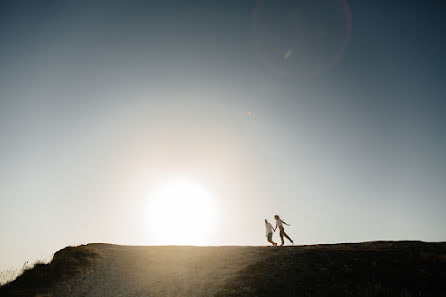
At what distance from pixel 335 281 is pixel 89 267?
625 inches

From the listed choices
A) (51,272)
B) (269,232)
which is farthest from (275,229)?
(51,272)

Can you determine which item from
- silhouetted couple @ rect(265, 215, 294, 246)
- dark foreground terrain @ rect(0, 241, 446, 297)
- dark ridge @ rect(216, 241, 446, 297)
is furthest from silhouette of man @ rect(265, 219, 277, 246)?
dark ridge @ rect(216, 241, 446, 297)

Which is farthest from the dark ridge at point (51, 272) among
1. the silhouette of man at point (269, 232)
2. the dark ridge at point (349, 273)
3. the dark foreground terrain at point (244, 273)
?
the silhouette of man at point (269, 232)

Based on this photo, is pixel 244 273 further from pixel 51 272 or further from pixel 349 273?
pixel 51 272

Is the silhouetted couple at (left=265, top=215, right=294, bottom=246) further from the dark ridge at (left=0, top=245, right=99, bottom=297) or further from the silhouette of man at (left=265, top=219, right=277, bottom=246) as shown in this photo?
the dark ridge at (left=0, top=245, right=99, bottom=297)

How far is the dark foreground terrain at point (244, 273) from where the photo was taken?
11984 mm

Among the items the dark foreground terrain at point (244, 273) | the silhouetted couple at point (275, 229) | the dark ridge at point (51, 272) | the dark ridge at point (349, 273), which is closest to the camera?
the dark ridge at point (349, 273)

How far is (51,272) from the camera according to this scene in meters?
15.9

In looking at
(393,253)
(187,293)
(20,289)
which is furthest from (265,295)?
(20,289)

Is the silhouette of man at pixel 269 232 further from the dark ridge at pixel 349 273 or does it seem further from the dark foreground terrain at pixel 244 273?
the dark ridge at pixel 349 273

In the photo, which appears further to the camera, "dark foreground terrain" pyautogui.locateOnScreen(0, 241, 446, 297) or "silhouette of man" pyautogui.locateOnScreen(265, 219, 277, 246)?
"silhouette of man" pyautogui.locateOnScreen(265, 219, 277, 246)

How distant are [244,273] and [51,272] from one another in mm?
12527

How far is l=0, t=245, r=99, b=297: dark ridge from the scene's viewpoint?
14075mm

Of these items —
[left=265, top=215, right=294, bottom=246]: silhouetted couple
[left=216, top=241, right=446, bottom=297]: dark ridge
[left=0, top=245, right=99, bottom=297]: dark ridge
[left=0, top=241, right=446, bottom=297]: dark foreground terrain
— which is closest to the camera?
[left=216, top=241, right=446, bottom=297]: dark ridge
